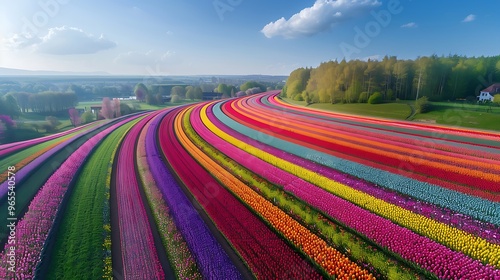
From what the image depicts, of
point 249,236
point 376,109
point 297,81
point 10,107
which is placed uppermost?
point 297,81

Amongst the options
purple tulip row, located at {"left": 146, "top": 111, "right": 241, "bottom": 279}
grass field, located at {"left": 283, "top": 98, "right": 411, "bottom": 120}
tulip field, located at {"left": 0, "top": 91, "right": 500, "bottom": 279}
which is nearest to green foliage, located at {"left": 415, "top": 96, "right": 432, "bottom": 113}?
grass field, located at {"left": 283, "top": 98, "right": 411, "bottom": 120}

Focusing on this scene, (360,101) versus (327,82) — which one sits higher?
(327,82)

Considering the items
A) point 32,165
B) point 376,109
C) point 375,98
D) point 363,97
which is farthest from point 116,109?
point 375,98

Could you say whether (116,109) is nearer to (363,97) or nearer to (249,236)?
(363,97)

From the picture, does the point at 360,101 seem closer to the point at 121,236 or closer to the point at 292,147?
the point at 292,147

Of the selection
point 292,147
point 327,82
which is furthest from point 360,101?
point 292,147

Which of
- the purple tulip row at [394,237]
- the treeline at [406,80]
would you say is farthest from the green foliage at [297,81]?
the purple tulip row at [394,237]

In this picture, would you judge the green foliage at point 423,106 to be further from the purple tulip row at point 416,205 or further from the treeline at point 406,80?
the purple tulip row at point 416,205
